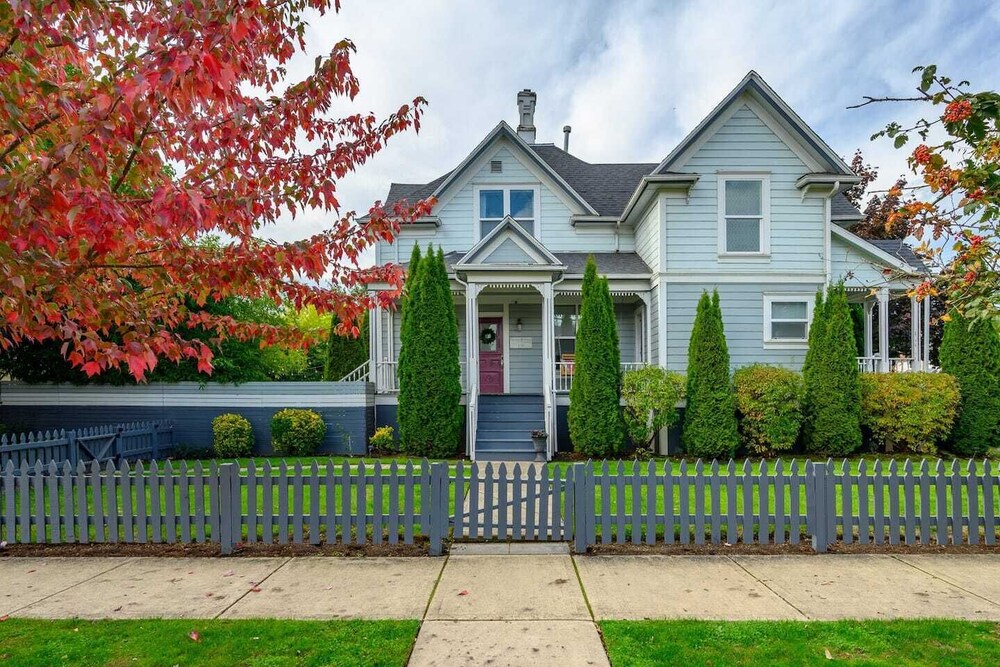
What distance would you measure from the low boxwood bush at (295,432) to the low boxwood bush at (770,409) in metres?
8.91

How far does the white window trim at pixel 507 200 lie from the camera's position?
14.8 meters

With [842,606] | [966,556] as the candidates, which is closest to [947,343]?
[966,556]

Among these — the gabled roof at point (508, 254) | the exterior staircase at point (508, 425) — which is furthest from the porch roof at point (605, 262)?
the exterior staircase at point (508, 425)

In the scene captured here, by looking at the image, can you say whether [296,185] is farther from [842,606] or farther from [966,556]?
[966,556]

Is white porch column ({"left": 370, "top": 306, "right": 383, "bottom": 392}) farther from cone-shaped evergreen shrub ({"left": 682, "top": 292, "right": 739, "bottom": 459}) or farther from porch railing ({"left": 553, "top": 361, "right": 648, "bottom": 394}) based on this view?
cone-shaped evergreen shrub ({"left": 682, "top": 292, "right": 739, "bottom": 459})

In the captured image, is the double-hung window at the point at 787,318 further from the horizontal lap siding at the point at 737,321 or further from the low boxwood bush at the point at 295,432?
the low boxwood bush at the point at 295,432

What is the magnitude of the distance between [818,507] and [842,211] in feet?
39.2

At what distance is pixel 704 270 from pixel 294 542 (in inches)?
414

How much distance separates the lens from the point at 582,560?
5.25 meters

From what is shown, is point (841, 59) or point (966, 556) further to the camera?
point (841, 59)

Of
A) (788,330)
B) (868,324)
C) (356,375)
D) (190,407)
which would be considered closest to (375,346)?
(356,375)

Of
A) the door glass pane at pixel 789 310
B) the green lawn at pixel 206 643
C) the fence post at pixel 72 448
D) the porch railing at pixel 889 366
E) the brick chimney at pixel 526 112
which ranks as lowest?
the green lawn at pixel 206 643

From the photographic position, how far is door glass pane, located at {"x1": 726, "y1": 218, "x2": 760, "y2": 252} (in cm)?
1271

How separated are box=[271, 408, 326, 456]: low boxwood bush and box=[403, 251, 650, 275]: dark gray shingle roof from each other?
4748 mm
